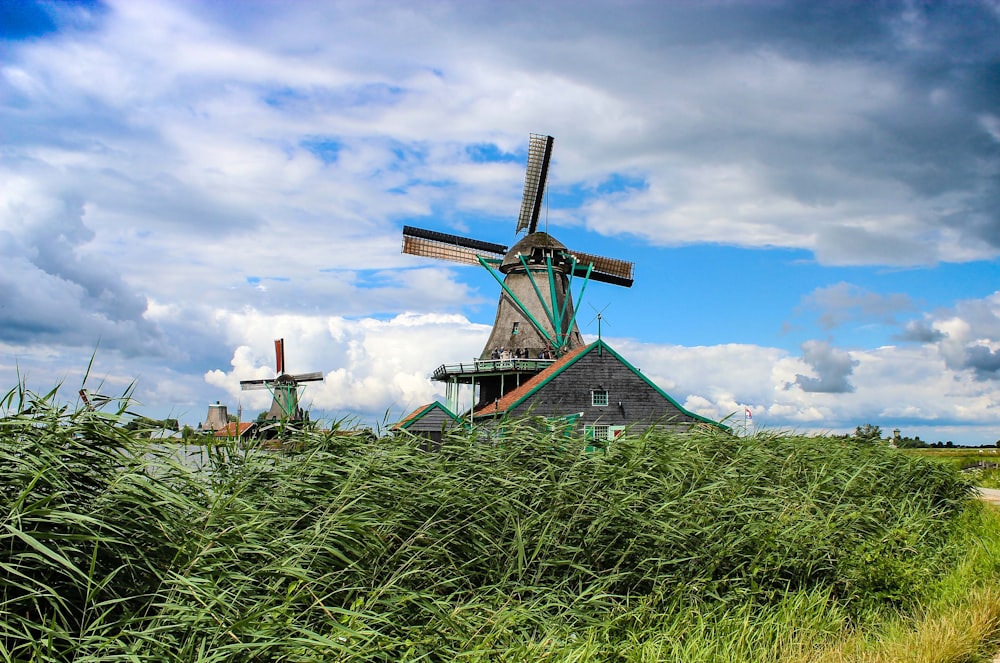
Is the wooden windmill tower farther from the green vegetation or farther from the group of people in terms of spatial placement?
the green vegetation

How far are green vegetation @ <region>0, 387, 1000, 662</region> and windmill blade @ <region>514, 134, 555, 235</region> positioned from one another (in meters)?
27.7

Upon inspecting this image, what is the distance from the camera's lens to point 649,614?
6.08m

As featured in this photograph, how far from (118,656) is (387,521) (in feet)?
6.54

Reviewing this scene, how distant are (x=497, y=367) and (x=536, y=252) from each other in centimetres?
607

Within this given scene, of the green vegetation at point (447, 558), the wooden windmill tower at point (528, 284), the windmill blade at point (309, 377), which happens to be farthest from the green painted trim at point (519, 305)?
the green vegetation at point (447, 558)

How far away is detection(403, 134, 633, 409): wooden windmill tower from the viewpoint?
30.9m

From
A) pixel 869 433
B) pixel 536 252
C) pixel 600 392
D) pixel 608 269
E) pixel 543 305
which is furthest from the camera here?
pixel 608 269

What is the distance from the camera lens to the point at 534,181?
3612 cm

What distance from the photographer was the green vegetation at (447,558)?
4246 mm

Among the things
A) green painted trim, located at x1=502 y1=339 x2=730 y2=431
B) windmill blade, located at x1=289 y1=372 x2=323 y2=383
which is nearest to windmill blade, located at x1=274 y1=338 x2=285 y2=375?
windmill blade, located at x1=289 y1=372 x2=323 y2=383

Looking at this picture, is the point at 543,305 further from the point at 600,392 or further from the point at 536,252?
the point at 600,392

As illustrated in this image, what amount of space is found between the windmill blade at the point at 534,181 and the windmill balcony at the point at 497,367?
8.51 meters

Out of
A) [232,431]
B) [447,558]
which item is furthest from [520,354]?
[447,558]

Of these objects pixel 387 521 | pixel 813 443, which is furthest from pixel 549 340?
pixel 387 521
